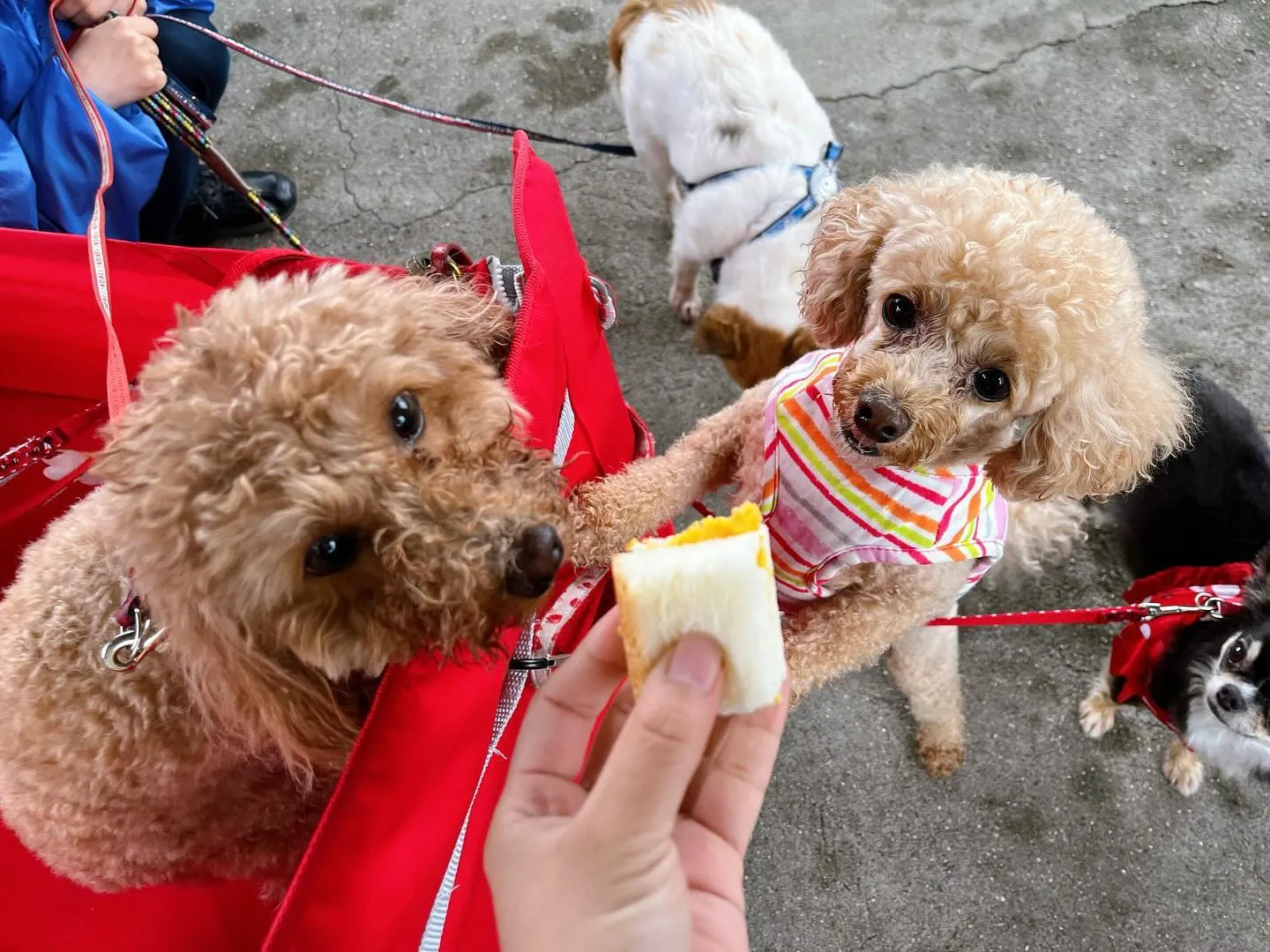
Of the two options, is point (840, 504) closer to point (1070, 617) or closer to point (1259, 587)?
point (1070, 617)

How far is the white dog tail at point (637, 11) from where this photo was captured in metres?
2.12

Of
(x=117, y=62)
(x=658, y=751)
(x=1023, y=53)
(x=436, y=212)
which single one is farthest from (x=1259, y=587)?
(x=117, y=62)

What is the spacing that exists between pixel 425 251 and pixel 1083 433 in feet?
6.48

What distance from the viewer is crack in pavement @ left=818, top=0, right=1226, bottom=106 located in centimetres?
256

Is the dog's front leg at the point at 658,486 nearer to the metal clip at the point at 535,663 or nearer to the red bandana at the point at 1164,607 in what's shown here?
the metal clip at the point at 535,663

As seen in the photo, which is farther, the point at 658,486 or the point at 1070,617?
the point at 1070,617

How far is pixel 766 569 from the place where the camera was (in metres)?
0.72

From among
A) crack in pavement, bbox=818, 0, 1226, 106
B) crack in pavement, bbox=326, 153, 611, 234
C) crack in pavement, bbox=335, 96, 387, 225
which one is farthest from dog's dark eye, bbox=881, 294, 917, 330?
crack in pavement, bbox=335, 96, 387, 225

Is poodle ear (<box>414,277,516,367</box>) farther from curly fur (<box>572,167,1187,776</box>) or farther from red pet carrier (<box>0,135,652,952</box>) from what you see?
curly fur (<box>572,167,1187,776</box>)

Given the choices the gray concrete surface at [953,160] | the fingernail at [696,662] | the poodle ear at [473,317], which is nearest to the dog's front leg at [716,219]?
the gray concrete surface at [953,160]

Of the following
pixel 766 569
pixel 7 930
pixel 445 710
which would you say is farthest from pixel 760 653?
pixel 7 930

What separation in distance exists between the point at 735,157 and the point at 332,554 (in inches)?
63.1

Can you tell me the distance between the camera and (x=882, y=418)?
1142mm

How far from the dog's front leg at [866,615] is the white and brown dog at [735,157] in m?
0.59
